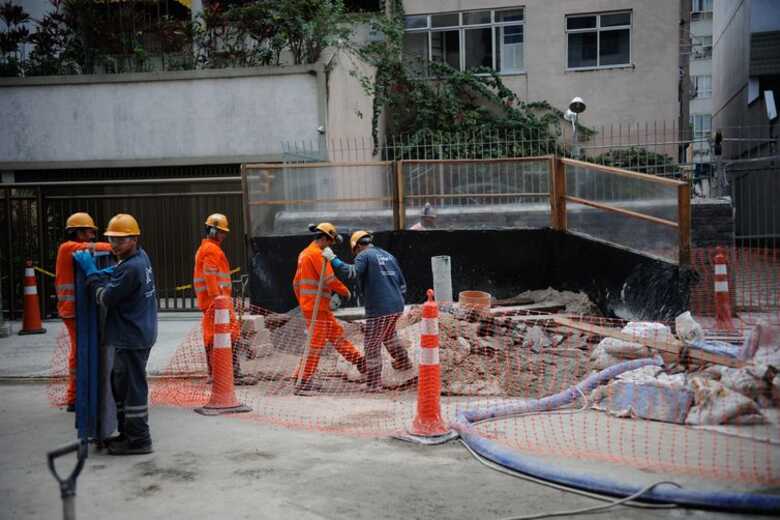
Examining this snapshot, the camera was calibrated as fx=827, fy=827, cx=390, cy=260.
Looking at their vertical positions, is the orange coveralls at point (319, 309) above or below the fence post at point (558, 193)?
below

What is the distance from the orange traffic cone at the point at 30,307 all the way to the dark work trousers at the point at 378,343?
263 inches

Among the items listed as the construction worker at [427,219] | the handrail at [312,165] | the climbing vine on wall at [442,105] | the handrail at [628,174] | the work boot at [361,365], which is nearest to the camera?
the work boot at [361,365]

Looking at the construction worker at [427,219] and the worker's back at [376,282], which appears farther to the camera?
the construction worker at [427,219]

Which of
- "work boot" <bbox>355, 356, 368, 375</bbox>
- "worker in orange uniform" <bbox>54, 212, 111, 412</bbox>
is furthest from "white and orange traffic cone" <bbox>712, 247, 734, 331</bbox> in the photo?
"worker in orange uniform" <bbox>54, 212, 111, 412</bbox>

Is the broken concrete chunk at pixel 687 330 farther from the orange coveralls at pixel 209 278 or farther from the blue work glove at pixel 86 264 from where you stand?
the blue work glove at pixel 86 264

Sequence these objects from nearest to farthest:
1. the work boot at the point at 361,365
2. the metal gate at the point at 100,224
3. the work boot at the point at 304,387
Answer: the work boot at the point at 304,387
the work boot at the point at 361,365
the metal gate at the point at 100,224

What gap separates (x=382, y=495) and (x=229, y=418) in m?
2.58

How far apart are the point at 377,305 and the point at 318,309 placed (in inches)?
25.8

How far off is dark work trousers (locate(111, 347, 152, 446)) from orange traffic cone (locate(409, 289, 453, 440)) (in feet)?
6.86

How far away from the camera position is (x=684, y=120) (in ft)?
86.9

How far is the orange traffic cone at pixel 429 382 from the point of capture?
21.1ft

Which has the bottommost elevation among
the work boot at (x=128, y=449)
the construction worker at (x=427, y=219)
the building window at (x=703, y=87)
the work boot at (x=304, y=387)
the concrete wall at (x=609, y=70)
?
the work boot at (x=304, y=387)

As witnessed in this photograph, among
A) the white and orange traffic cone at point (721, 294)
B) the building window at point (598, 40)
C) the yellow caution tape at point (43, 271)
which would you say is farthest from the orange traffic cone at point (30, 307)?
the building window at point (598, 40)

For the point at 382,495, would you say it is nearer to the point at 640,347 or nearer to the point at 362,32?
the point at 640,347
